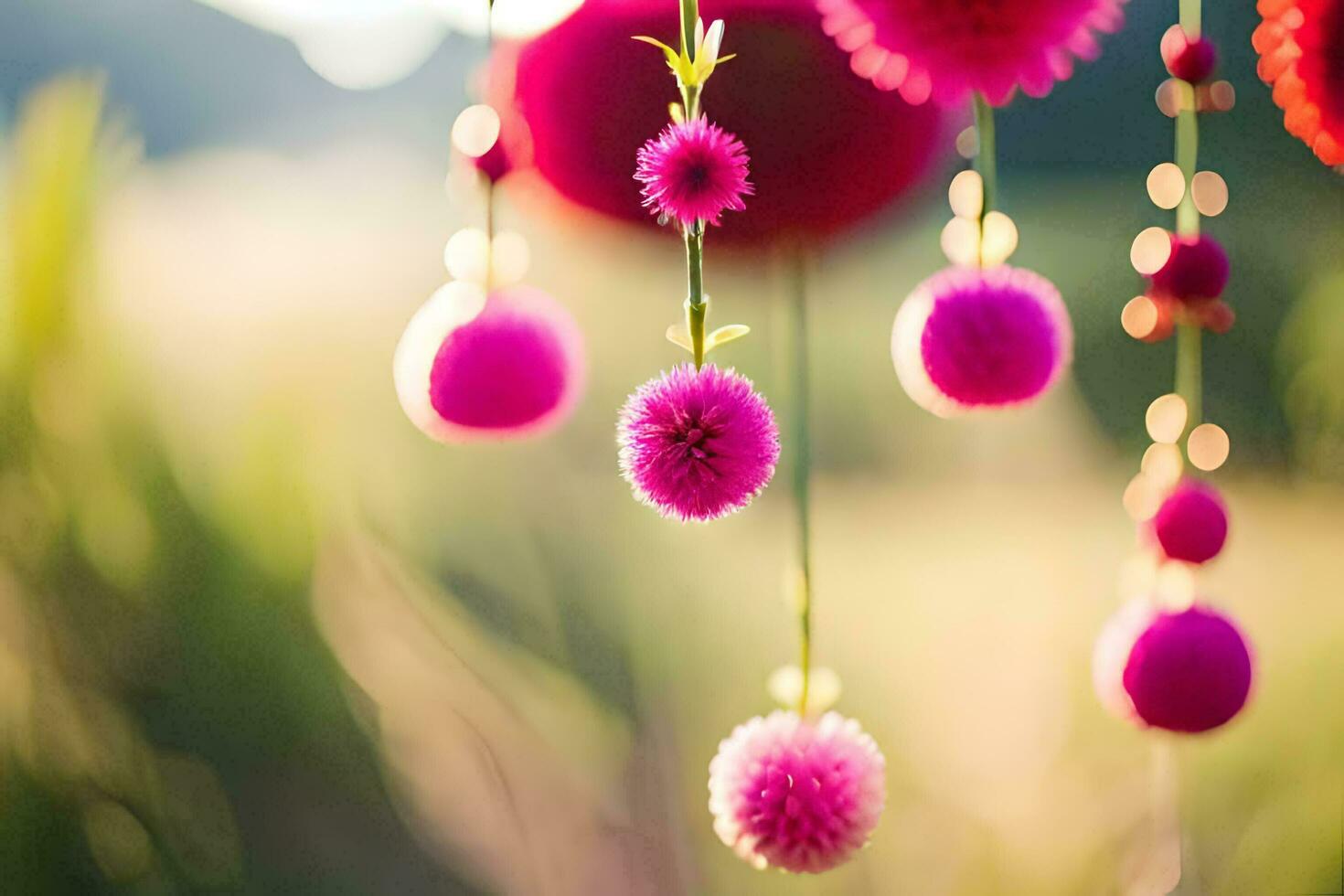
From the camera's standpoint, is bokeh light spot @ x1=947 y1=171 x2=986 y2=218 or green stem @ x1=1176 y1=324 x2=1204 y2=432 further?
green stem @ x1=1176 y1=324 x2=1204 y2=432

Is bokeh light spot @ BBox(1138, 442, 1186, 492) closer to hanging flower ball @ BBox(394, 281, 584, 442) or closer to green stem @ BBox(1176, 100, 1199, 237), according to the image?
green stem @ BBox(1176, 100, 1199, 237)

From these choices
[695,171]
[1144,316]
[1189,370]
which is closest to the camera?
[695,171]

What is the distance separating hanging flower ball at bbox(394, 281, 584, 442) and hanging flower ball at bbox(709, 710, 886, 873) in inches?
7.6

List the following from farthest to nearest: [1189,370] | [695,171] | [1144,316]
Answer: [1189,370]
[1144,316]
[695,171]

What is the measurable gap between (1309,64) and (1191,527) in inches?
9.1

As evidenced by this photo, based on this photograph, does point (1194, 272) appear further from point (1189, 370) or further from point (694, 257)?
point (694, 257)

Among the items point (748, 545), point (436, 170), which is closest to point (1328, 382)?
point (748, 545)

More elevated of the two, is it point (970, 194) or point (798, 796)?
point (970, 194)

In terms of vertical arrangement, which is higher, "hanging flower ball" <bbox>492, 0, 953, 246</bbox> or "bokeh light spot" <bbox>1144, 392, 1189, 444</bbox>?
"hanging flower ball" <bbox>492, 0, 953, 246</bbox>

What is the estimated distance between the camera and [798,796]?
475mm

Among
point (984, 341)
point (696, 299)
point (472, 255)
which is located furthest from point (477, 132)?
point (984, 341)

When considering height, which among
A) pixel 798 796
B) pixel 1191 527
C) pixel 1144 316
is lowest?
pixel 798 796

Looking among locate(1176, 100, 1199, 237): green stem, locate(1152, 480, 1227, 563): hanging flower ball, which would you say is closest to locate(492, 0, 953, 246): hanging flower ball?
locate(1176, 100, 1199, 237): green stem

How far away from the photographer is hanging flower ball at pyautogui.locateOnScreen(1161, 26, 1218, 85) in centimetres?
50
